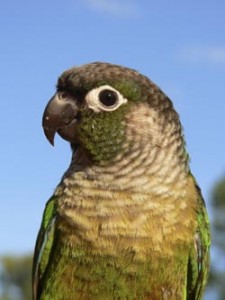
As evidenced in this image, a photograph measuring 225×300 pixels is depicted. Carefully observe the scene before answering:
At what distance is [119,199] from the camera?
213 inches

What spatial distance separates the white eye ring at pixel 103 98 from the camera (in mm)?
5469

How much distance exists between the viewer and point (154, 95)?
5.58 m

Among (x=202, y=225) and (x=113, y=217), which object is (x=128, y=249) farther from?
(x=202, y=225)

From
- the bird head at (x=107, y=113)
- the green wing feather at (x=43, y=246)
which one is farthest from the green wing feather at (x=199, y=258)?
the green wing feather at (x=43, y=246)

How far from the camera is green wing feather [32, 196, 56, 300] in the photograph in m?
5.59

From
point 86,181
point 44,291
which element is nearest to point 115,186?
point 86,181

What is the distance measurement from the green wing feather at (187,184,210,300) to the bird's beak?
1.06 metres

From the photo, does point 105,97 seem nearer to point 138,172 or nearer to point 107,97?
point 107,97

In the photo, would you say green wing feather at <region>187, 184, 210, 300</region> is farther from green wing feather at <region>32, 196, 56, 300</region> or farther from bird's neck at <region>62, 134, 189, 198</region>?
green wing feather at <region>32, 196, 56, 300</region>

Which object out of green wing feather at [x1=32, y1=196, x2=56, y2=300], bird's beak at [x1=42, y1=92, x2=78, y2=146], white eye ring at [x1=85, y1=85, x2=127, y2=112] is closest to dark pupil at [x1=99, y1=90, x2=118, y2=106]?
white eye ring at [x1=85, y1=85, x2=127, y2=112]

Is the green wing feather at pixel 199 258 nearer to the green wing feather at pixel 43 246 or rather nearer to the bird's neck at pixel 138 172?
the bird's neck at pixel 138 172

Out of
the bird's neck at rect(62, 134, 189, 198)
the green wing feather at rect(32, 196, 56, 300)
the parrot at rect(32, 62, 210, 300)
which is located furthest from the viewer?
the green wing feather at rect(32, 196, 56, 300)

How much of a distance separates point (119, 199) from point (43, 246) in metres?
0.71

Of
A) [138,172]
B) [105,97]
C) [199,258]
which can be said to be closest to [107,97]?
[105,97]
